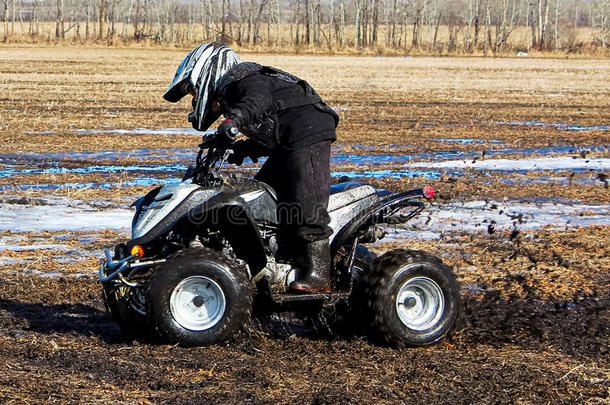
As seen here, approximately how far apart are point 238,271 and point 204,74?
1277 mm

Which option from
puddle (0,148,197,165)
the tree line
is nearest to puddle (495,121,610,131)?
the tree line

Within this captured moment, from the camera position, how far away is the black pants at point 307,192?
19.7ft

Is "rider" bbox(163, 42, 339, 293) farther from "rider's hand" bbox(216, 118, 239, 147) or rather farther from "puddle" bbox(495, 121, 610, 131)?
"puddle" bbox(495, 121, 610, 131)

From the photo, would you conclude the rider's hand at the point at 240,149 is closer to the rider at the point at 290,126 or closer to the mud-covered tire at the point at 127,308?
the rider at the point at 290,126

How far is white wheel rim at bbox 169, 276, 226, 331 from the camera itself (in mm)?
5820

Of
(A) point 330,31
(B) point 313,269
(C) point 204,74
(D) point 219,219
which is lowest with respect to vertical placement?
(B) point 313,269

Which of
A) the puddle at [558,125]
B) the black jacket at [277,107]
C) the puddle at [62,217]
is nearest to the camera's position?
the black jacket at [277,107]

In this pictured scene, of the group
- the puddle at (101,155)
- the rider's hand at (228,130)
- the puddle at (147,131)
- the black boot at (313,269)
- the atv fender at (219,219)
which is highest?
the rider's hand at (228,130)

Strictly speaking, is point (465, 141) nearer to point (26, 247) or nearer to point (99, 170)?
point (99, 170)

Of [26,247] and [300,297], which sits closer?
[300,297]

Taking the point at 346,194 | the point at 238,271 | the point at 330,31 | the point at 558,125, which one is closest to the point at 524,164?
the point at 558,125

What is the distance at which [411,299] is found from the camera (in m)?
6.18

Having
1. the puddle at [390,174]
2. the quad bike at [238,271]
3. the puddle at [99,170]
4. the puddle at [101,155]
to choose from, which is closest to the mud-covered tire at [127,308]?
the quad bike at [238,271]

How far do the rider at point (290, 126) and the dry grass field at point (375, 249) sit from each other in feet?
2.19
